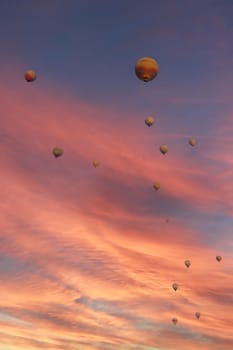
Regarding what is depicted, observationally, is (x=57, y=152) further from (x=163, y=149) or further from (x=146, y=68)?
(x=146, y=68)

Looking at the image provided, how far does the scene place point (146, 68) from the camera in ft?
168

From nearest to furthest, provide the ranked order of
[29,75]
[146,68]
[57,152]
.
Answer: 1. [146,68]
2. [29,75]
3. [57,152]

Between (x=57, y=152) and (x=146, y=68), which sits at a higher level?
(x=57, y=152)

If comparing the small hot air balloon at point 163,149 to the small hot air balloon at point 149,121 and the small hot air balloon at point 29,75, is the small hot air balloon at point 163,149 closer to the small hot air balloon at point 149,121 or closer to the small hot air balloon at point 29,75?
the small hot air balloon at point 149,121

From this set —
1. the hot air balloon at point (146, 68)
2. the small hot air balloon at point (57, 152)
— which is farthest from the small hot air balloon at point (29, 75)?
the hot air balloon at point (146, 68)

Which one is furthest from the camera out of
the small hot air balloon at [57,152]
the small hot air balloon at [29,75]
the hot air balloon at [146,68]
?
the small hot air balloon at [57,152]

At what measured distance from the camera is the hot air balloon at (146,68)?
51188 mm

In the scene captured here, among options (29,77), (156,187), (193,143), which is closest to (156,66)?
(29,77)

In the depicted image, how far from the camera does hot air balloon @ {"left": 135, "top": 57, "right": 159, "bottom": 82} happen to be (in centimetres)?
5119

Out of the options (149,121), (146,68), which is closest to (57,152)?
(149,121)

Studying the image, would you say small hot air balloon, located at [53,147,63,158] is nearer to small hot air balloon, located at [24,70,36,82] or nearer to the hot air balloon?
small hot air balloon, located at [24,70,36,82]

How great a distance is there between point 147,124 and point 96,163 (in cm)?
1009

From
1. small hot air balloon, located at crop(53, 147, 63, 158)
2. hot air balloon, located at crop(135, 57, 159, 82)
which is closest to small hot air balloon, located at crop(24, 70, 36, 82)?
small hot air balloon, located at crop(53, 147, 63, 158)

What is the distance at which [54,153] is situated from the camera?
244ft
